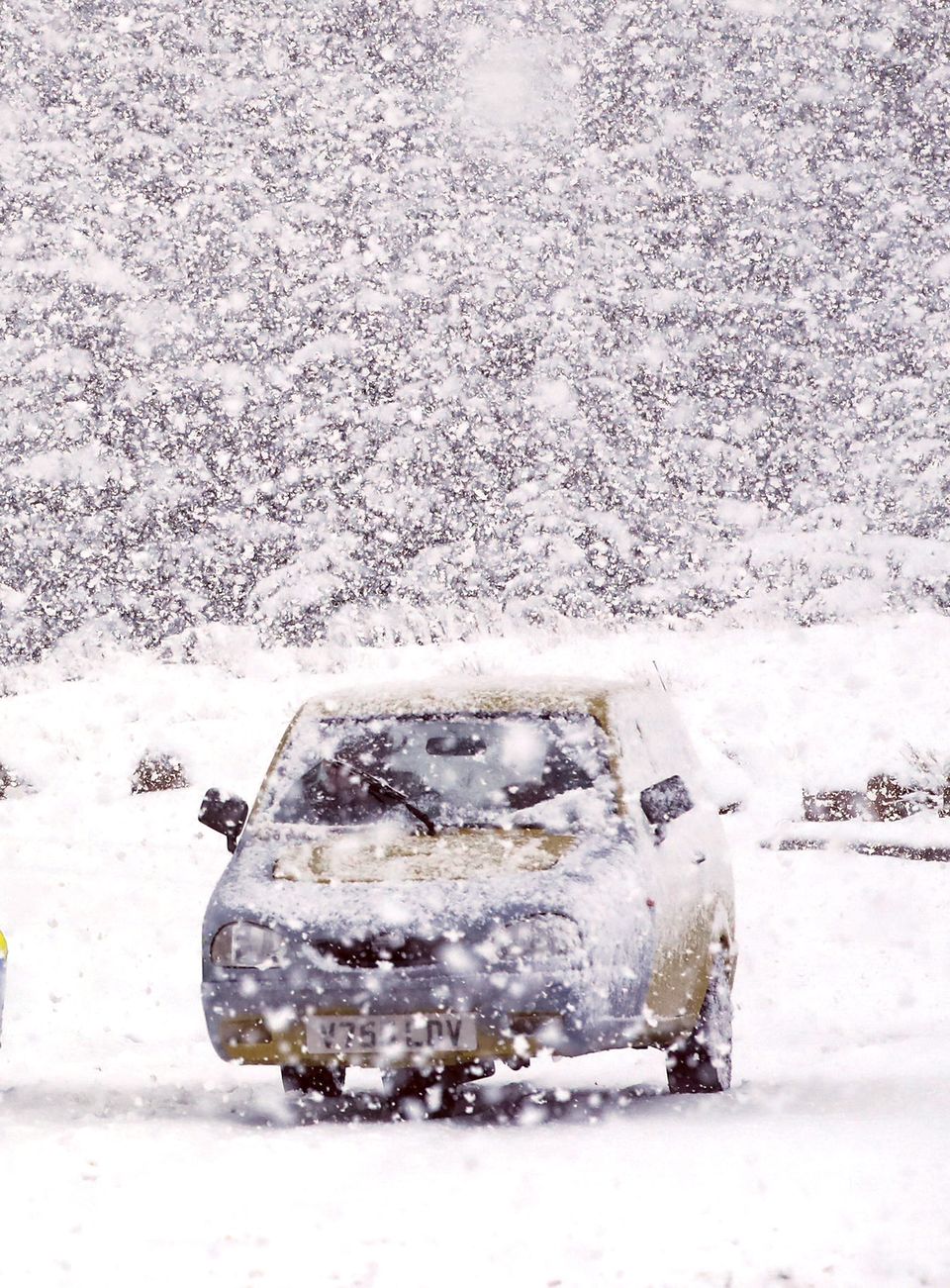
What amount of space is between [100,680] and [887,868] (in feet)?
42.7

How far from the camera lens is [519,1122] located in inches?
278

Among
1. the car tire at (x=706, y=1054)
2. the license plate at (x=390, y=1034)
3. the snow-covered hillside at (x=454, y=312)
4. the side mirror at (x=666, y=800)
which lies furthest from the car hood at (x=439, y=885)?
the snow-covered hillside at (x=454, y=312)

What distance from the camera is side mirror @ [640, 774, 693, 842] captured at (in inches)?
282

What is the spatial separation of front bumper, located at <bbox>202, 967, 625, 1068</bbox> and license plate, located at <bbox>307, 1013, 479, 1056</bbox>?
0.06 feet

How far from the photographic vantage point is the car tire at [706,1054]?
24.8 ft

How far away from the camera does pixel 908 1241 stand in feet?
16.6

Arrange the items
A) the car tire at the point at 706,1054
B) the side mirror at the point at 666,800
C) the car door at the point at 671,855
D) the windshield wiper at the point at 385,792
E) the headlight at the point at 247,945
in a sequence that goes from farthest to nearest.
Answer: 1. the car tire at the point at 706,1054
2. the windshield wiper at the point at 385,792
3. the side mirror at the point at 666,800
4. the car door at the point at 671,855
5. the headlight at the point at 247,945

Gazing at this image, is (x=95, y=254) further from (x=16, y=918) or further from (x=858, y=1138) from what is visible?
(x=858, y=1138)

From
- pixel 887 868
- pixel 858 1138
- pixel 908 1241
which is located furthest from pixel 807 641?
pixel 908 1241

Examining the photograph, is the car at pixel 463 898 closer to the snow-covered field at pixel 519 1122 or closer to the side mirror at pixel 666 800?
the side mirror at pixel 666 800

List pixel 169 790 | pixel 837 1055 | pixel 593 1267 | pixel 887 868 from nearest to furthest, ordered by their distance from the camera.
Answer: pixel 593 1267 → pixel 837 1055 → pixel 887 868 → pixel 169 790

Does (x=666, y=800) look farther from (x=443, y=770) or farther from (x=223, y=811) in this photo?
(x=223, y=811)

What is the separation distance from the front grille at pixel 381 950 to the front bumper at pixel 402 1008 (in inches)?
→ 2.8

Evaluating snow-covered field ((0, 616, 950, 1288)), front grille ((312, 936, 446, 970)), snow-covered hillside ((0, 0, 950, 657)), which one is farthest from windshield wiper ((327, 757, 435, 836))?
snow-covered hillside ((0, 0, 950, 657))
